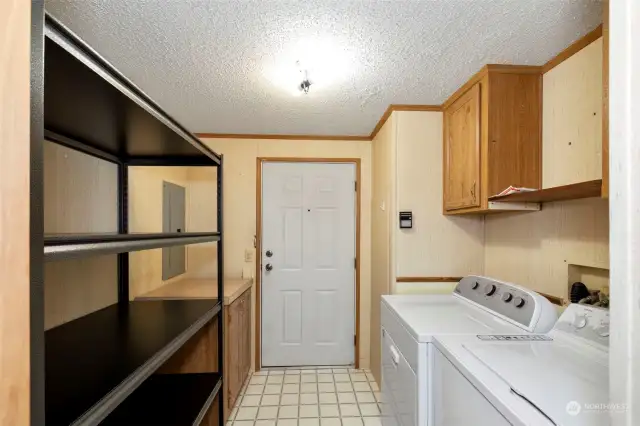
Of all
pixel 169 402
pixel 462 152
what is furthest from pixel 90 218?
pixel 462 152

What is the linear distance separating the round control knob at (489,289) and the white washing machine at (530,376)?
1.40 feet

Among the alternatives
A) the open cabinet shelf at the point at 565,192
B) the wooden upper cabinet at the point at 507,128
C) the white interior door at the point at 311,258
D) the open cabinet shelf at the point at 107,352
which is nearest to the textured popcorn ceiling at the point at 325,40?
the wooden upper cabinet at the point at 507,128

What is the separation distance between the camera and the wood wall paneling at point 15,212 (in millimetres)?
448

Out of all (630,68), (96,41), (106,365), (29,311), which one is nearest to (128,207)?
(96,41)

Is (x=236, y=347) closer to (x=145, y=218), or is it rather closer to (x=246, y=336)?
(x=246, y=336)

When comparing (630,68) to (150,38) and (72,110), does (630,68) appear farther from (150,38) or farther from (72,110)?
(150,38)

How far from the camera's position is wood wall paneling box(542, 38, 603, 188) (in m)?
1.38

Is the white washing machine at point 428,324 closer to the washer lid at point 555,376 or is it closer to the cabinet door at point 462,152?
the washer lid at point 555,376

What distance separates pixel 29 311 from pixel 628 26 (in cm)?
114

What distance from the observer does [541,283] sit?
5.68 feet

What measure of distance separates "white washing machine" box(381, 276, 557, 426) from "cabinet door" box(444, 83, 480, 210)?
21.1 inches

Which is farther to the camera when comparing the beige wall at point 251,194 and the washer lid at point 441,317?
the beige wall at point 251,194

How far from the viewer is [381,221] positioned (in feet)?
8.57

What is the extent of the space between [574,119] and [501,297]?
96 centimetres
